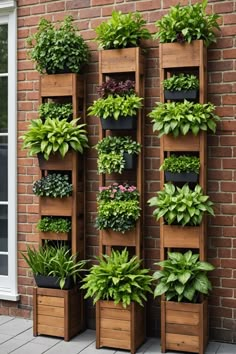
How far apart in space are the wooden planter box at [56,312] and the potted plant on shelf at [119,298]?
0.24m

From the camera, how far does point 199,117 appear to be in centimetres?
370

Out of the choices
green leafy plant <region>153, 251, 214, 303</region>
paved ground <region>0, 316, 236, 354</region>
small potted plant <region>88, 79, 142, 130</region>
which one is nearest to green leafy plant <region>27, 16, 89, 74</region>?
small potted plant <region>88, 79, 142, 130</region>

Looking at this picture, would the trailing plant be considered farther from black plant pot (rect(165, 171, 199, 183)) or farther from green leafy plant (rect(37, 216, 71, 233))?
black plant pot (rect(165, 171, 199, 183))

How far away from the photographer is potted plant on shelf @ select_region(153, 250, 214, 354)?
3680 millimetres

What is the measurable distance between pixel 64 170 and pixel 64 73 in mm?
802

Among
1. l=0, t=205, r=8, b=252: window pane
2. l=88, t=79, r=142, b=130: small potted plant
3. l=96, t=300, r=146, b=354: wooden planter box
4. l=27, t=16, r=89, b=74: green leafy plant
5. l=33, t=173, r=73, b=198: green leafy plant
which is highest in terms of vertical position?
l=27, t=16, r=89, b=74: green leafy plant

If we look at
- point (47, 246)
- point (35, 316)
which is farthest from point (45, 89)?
point (35, 316)

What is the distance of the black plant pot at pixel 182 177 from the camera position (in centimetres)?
378

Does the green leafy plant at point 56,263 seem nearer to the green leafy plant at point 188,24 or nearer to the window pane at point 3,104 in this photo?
the window pane at point 3,104

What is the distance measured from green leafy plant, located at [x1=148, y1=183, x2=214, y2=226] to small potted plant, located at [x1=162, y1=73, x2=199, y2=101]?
26.2 inches

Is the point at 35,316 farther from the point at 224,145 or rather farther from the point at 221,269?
the point at 224,145

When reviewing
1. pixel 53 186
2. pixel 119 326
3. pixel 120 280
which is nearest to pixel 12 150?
pixel 53 186

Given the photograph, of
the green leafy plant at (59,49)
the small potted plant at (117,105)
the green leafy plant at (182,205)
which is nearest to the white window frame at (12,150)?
the green leafy plant at (59,49)

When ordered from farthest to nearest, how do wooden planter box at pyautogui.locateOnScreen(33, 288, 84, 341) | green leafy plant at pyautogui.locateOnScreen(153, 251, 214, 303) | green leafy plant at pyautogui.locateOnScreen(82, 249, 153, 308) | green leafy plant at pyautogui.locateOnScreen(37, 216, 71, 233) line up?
green leafy plant at pyautogui.locateOnScreen(37, 216, 71, 233) < wooden planter box at pyautogui.locateOnScreen(33, 288, 84, 341) < green leafy plant at pyautogui.locateOnScreen(82, 249, 153, 308) < green leafy plant at pyautogui.locateOnScreen(153, 251, 214, 303)
